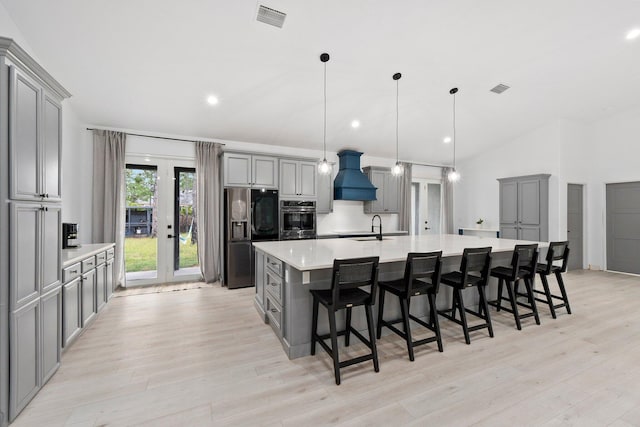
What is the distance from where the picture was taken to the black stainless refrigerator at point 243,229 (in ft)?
15.3

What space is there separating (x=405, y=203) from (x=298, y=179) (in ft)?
9.59

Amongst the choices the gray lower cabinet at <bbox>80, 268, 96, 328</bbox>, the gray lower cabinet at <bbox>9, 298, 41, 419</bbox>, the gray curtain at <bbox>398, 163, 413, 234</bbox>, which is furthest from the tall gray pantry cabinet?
the gray curtain at <bbox>398, 163, 413, 234</bbox>

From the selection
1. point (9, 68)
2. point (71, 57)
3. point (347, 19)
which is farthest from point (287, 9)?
point (71, 57)

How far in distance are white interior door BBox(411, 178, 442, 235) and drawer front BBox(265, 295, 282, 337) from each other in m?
5.16

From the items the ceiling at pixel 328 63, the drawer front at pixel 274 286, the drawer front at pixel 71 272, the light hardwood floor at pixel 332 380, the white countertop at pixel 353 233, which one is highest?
the ceiling at pixel 328 63

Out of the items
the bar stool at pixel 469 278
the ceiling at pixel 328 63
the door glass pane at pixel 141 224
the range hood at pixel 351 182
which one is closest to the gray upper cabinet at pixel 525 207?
the ceiling at pixel 328 63

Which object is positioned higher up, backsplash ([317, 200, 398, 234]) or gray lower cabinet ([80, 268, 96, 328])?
backsplash ([317, 200, 398, 234])

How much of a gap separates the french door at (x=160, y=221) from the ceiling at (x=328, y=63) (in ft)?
2.34

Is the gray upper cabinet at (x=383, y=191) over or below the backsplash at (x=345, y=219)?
over

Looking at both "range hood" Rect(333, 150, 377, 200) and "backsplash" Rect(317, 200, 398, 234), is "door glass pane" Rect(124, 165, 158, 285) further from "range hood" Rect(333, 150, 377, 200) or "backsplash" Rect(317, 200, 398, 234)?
"range hood" Rect(333, 150, 377, 200)

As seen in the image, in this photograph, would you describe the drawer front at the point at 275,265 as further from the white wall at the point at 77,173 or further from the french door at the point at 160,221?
the white wall at the point at 77,173

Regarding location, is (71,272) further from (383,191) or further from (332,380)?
(383,191)

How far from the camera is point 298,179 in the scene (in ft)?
17.5

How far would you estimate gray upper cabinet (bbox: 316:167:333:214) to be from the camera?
224 inches
